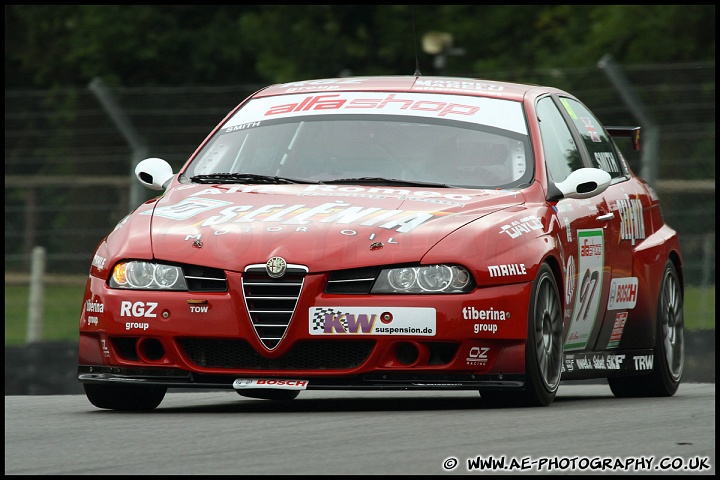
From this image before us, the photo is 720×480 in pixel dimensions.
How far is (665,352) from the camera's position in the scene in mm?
10414

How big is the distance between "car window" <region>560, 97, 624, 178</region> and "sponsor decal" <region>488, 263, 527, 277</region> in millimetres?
2195

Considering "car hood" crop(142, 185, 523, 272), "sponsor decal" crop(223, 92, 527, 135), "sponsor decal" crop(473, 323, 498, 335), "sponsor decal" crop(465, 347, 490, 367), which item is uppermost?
"sponsor decal" crop(223, 92, 527, 135)

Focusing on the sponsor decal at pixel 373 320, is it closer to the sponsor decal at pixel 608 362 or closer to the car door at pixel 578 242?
the car door at pixel 578 242

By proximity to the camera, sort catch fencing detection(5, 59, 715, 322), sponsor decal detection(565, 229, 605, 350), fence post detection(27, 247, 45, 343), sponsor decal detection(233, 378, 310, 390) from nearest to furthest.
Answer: sponsor decal detection(233, 378, 310, 390) < sponsor decal detection(565, 229, 605, 350) < catch fencing detection(5, 59, 715, 322) < fence post detection(27, 247, 45, 343)

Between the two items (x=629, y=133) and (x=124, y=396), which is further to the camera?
(x=629, y=133)

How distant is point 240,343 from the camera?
26.7ft

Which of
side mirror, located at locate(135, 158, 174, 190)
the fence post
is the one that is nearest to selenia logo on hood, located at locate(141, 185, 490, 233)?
side mirror, located at locate(135, 158, 174, 190)

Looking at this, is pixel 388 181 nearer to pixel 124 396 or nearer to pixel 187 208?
pixel 187 208

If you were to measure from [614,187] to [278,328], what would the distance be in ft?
9.41

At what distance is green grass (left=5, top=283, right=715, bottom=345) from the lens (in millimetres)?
18906

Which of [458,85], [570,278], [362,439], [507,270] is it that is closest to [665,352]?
[570,278]

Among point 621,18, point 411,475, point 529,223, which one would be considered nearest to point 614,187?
point 529,223

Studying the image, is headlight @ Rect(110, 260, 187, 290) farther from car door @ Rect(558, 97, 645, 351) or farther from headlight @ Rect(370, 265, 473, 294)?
car door @ Rect(558, 97, 645, 351)

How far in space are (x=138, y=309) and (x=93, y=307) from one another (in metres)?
0.30
